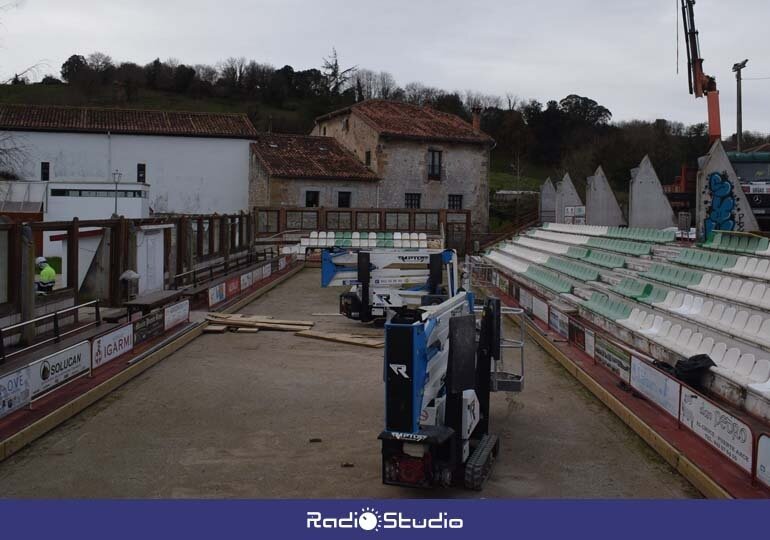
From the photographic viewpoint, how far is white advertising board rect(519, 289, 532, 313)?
20.8 meters

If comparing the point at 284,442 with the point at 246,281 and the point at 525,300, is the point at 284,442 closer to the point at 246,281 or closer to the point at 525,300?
the point at 525,300

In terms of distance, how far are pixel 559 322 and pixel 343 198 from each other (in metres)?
30.9

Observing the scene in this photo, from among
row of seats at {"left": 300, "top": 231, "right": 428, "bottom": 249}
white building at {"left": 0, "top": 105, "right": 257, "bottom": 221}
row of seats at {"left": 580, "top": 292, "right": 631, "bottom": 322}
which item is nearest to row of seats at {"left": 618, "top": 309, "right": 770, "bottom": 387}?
row of seats at {"left": 580, "top": 292, "right": 631, "bottom": 322}

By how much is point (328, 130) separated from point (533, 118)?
28.8 metres

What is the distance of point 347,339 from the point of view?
1723cm

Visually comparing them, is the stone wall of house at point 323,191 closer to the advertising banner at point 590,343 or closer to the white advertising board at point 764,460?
the advertising banner at point 590,343

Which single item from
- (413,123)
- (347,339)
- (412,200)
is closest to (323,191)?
(412,200)

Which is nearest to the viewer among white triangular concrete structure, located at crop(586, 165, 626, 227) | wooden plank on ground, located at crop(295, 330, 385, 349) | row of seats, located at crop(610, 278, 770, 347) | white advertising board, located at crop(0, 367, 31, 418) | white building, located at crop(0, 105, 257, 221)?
white advertising board, located at crop(0, 367, 31, 418)

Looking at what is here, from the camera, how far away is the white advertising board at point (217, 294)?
2156 centimetres

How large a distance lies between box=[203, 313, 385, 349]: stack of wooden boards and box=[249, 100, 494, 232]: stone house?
2567 cm

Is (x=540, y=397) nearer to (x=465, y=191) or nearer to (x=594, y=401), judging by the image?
(x=594, y=401)

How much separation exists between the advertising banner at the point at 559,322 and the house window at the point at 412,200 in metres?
30.5

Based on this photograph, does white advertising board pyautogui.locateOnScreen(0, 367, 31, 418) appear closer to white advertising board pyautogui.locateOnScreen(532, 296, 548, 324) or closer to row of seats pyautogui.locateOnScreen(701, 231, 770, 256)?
white advertising board pyautogui.locateOnScreen(532, 296, 548, 324)

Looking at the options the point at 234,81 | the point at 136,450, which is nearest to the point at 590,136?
the point at 234,81
